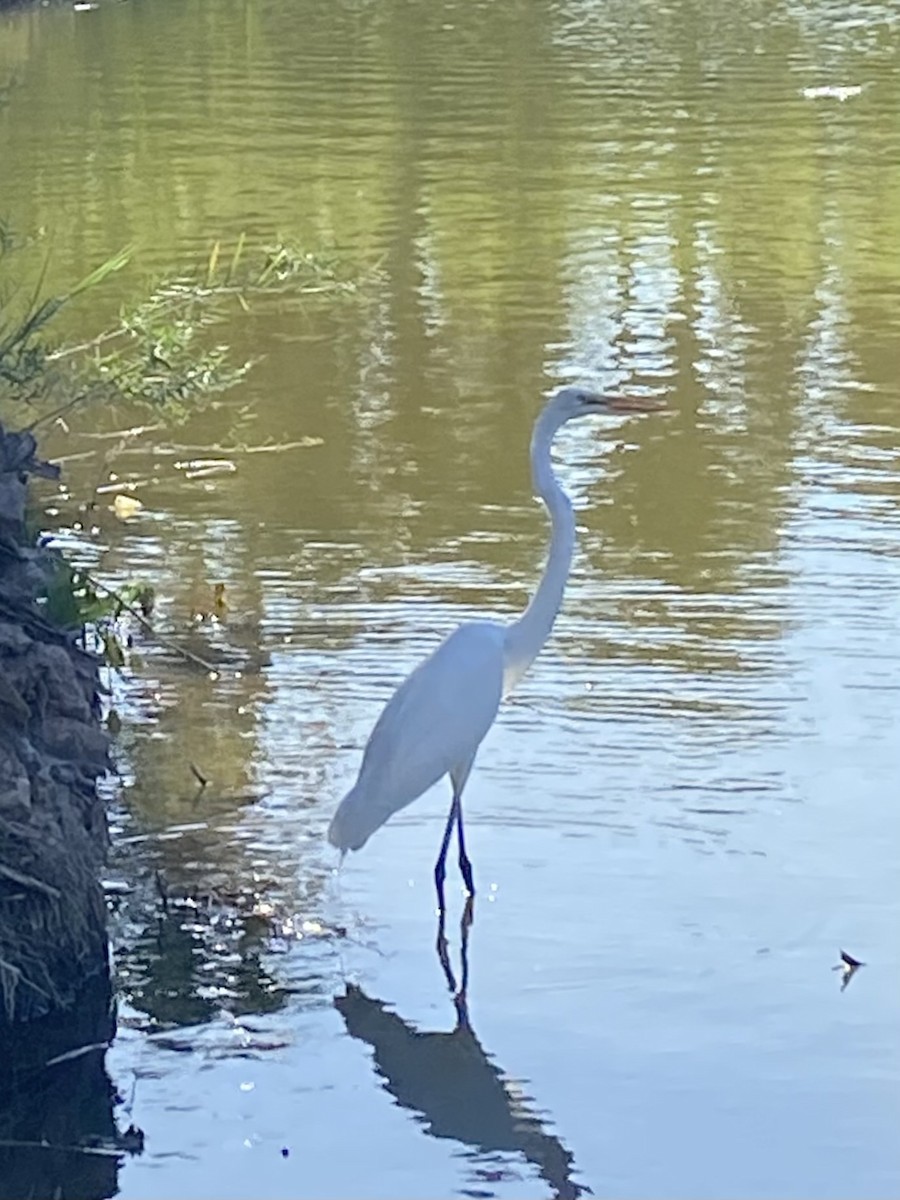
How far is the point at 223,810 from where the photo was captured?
23.3ft

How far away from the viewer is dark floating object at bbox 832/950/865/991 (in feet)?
19.5

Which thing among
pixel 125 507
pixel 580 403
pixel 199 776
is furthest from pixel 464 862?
pixel 125 507

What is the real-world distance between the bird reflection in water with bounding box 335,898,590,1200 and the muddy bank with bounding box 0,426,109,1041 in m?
0.66

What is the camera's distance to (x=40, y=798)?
5754 mm

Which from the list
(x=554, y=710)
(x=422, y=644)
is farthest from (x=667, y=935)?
(x=422, y=644)

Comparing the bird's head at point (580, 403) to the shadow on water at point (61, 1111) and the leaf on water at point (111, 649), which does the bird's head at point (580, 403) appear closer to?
the leaf on water at point (111, 649)

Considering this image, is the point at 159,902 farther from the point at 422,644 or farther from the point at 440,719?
the point at 422,644

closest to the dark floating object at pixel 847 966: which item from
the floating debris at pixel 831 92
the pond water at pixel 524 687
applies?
the pond water at pixel 524 687

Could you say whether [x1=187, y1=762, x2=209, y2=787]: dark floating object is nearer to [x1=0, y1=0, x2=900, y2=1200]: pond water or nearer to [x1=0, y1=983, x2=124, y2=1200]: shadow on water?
[x1=0, y1=0, x2=900, y2=1200]: pond water

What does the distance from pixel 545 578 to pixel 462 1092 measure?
1.71 metres

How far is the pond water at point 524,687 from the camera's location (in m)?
5.46

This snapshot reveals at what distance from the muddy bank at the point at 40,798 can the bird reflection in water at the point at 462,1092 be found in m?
0.66

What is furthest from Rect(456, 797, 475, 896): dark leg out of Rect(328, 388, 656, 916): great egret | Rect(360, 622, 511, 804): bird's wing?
Rect(360, 622, 511, 804): bird's wing

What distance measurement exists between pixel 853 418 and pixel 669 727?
4.33 meters
